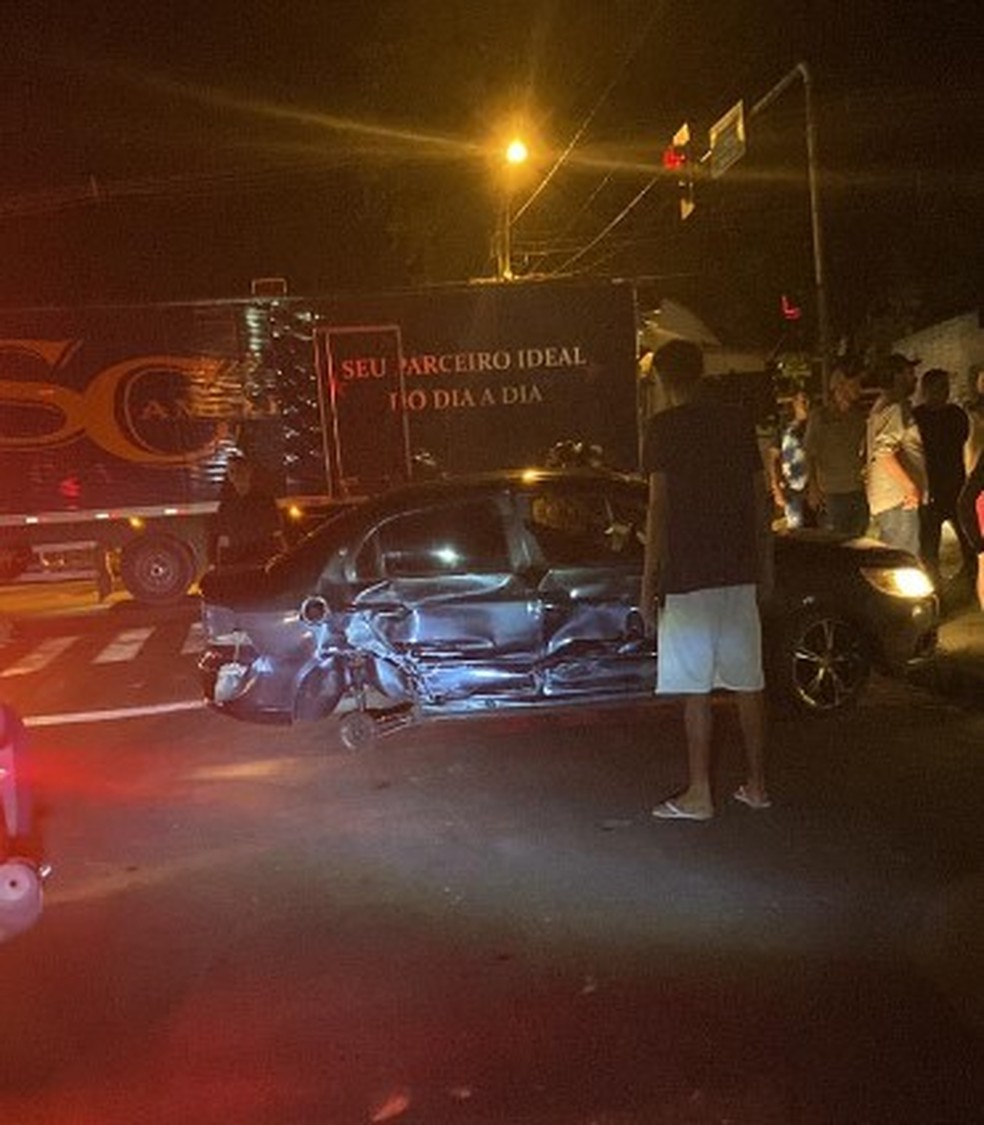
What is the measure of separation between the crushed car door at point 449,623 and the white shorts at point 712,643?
1.53 meters

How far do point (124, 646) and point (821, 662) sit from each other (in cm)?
735

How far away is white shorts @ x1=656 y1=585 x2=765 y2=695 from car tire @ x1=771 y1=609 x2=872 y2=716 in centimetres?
166

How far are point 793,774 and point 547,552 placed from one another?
1793mm

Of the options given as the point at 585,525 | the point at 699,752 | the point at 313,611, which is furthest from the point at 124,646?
the point at 699,752

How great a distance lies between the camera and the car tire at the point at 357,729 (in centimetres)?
692

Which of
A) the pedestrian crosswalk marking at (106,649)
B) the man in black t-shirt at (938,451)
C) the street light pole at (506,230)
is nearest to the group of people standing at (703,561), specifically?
the man in black t-shirt at (938,451)

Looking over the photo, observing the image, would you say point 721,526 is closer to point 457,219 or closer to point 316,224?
point 457,219

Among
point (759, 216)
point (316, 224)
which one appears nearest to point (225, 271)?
point (316, 224)

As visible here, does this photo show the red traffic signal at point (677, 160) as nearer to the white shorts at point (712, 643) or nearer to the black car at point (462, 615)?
the black car at point (462, 615)

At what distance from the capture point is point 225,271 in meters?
31.8

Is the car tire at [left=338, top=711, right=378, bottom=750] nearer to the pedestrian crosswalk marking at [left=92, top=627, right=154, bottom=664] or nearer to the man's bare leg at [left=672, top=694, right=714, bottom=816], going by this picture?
the man's bare leg at [left=672, top=694, right=714, bottom=816]

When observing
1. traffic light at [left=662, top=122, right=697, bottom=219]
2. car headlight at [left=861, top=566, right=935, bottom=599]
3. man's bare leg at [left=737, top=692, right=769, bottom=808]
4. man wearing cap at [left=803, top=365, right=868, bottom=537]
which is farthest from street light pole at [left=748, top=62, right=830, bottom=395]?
man's bare leg at [left=737, top=692, right=769, bottom=808]

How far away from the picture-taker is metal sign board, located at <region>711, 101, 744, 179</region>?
576 inches

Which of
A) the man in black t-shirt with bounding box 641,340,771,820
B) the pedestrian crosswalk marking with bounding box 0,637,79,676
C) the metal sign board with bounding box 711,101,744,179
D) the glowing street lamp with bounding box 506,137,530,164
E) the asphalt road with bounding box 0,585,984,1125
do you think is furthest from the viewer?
the glowing street lamp with bounding box 506,137,530,164
